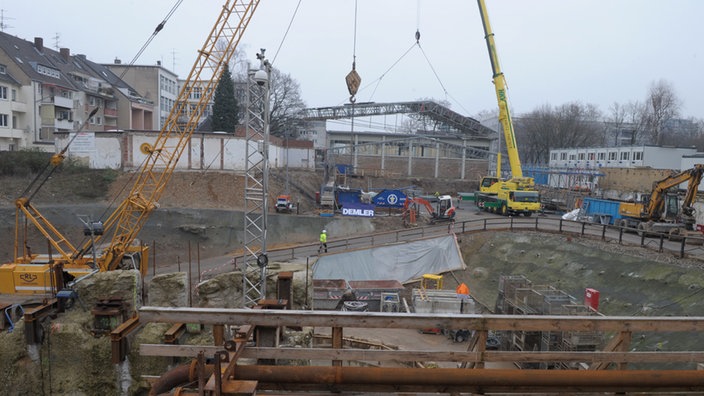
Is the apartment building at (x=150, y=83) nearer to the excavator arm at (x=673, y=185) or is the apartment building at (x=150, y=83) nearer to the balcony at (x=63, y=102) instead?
the balcony at (x=63, y=102)

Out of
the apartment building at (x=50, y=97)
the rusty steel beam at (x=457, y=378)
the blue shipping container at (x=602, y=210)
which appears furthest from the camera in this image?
the apartment building at (x=50, y=97)

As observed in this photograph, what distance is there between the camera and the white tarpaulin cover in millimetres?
22266

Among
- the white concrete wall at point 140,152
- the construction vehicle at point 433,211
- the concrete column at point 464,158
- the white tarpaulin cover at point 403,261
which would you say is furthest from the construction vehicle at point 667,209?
the white concrete wall at point 140,152

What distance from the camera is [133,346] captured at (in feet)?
27.0

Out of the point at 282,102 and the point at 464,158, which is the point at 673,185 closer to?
the point at 464,158

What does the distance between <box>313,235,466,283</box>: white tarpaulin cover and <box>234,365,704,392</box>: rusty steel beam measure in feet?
60.1

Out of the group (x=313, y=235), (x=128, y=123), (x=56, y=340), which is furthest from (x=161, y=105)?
(x=56, y=340)

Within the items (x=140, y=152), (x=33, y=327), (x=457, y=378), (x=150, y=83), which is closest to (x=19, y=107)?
(x=140, y=152)

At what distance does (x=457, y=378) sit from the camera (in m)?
3.73

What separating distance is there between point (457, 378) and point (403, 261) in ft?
62.5

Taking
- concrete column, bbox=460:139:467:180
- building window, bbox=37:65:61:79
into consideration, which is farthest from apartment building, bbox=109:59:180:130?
Result: concrete column, bbox=460:139:467:180

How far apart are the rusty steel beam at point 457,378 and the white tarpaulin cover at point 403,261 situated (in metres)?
18.3

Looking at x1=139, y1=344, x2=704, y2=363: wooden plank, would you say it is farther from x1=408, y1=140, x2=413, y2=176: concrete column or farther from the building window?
the building window

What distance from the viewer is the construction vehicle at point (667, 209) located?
22.3 m
